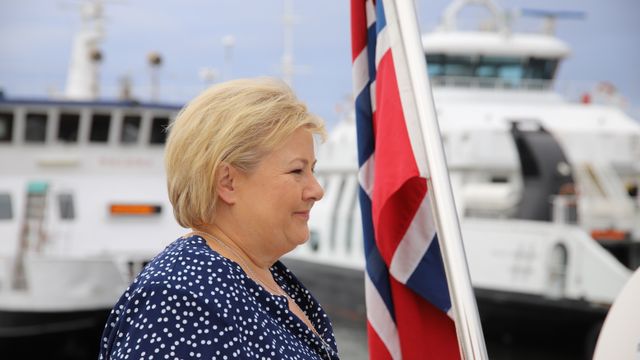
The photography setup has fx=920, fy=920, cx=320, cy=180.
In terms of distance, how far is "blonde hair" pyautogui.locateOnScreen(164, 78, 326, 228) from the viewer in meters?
1.67

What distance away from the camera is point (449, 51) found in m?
18.4

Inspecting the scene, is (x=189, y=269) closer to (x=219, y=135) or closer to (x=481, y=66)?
(x=219, y=135)

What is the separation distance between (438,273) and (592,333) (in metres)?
9.95

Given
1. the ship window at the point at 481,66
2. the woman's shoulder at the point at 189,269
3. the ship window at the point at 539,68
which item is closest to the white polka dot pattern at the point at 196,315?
the woman's shoulder at the point at 189,269

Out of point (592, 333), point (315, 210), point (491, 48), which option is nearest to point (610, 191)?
point (592, 333)

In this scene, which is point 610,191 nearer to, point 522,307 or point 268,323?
point 522,307

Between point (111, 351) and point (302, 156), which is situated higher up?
point (302, 156)

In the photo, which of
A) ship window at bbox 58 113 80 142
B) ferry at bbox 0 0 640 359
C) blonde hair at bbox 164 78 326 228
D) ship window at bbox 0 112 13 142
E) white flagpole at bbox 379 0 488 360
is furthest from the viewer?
ship window at bbox 58 113 80 142

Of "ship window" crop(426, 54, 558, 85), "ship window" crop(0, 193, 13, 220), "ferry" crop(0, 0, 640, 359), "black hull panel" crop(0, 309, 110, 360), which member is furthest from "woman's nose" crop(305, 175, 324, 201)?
"ship window" crop(426, 54, 558, 85)

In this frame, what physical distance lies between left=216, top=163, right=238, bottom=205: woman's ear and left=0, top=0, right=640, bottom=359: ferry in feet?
34.0

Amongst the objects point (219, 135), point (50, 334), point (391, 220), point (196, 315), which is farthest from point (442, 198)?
point (50, 334)

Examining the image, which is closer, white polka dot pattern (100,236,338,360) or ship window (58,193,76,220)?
white polka dot pattern (100,236,338,360)

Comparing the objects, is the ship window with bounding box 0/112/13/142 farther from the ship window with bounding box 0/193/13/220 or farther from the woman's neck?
the woman's neck

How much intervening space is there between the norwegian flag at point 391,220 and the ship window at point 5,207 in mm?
11560
